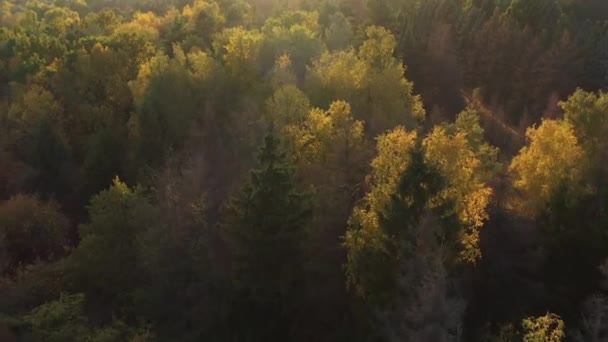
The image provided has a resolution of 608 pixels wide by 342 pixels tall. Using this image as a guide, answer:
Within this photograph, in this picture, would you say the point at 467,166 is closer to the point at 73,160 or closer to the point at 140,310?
the point at 140,310

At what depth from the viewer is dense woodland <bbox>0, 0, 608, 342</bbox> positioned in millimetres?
28547

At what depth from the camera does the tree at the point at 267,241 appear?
102 feet

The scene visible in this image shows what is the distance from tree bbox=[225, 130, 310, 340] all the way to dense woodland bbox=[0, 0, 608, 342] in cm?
10

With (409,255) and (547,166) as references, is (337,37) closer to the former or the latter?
(547,166)

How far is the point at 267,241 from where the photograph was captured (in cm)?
3122

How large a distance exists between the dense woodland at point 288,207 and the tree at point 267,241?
0.10 meters

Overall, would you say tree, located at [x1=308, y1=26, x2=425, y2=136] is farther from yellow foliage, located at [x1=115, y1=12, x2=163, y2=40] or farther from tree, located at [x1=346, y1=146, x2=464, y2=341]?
yellow foliage, located at [x1=115, y1=12, x2=163, y2=40]

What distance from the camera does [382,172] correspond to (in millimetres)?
30594

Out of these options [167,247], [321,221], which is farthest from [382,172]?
[167,247]

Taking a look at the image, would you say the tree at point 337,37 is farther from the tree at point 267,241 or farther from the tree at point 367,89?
the tree at point 267,241

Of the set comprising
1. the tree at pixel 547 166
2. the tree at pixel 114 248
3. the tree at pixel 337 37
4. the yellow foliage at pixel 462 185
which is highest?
the tree at pixel 337 37

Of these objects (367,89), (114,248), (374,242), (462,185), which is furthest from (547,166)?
(114,248)

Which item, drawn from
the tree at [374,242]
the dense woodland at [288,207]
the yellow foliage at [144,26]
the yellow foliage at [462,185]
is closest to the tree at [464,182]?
the yellow foliage at [462,185]

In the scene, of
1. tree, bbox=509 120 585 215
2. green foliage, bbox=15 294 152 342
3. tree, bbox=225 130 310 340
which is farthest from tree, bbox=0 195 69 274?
tree, bbox=509 120 585 215
